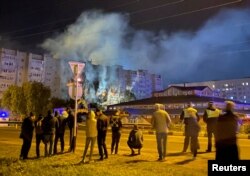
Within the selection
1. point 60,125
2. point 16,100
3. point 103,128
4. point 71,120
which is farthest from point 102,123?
point 16,100

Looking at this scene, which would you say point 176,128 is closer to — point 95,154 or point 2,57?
point 95,154

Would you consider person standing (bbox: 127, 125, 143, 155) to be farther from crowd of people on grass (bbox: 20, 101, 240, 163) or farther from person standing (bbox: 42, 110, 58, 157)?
person standing (bbox: 42, 110, 58, 157)

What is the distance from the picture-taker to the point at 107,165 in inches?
506

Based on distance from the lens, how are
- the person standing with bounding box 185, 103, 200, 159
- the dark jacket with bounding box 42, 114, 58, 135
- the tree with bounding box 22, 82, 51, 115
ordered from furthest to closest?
the tree with bounding box 22, 82, 51, 115 < the dark jacket with bounding box 42, 114, 58, 135 < the person standing with bounding box 185, 103, 200, 159

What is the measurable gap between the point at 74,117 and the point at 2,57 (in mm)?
106843

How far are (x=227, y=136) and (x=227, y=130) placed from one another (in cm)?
13

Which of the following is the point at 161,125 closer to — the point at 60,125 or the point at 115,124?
the point at 115,124

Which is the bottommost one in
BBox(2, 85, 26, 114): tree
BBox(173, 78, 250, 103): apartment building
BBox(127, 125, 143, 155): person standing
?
BBox(127, 125, 143, 155): person standing

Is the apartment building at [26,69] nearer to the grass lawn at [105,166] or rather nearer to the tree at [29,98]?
the tree at [29,98]

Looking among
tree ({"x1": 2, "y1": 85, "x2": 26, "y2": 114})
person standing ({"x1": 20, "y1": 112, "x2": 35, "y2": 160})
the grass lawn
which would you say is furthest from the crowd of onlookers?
tree ({"x1": 2, "y1": 85, "x2": 26, "y2": 114})

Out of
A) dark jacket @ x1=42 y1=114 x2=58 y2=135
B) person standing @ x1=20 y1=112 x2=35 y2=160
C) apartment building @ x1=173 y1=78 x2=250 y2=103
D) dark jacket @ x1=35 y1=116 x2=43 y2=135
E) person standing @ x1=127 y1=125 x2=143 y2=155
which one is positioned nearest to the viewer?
person standing @ x1=20 y1=112 x2=35 y2=160

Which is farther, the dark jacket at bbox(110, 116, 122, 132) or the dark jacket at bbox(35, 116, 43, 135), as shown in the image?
the dark jacket at bbox(110, 116, 122, 132)

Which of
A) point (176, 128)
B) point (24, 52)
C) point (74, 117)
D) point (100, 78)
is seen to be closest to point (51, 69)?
point (24, 52)

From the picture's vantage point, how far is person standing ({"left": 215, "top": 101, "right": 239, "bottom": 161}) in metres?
7.95
